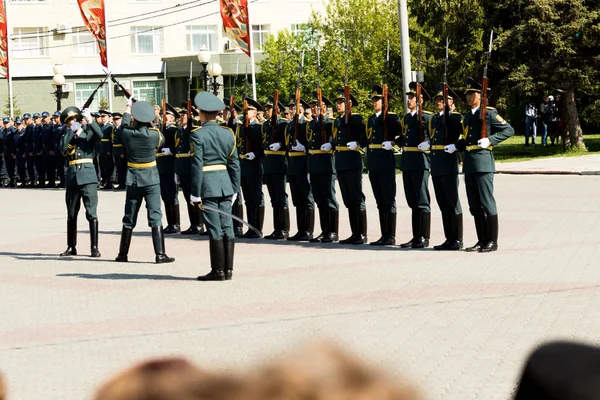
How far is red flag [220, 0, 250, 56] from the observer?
31672mm

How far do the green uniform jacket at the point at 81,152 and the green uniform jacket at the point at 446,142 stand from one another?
4.05 metres

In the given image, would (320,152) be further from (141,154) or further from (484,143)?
(141,154)

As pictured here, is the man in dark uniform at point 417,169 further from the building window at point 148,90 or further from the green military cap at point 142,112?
the building window at point 148,90

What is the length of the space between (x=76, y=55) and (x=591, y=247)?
51.5 metres

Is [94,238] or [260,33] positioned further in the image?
[260,33]

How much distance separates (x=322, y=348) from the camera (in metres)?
1.27

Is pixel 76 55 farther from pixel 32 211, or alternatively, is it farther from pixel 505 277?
pixel 505 277

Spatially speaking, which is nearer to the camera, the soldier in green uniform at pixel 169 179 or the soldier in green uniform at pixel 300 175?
the soldier in green uniform at pixel 300 175

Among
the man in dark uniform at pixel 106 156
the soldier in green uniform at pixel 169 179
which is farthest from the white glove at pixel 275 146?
the man in dark uniform at pixel 106 156

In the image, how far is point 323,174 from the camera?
15406 mm

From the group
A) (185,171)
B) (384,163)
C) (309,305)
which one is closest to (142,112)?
(384,163)

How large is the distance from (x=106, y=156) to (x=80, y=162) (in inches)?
624

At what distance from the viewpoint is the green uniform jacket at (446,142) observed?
44.2 feet

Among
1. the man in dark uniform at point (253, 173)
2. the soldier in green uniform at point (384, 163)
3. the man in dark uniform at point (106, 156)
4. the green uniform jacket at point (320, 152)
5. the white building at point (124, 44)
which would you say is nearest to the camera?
the soldier in green uniform at point (384, 163)
